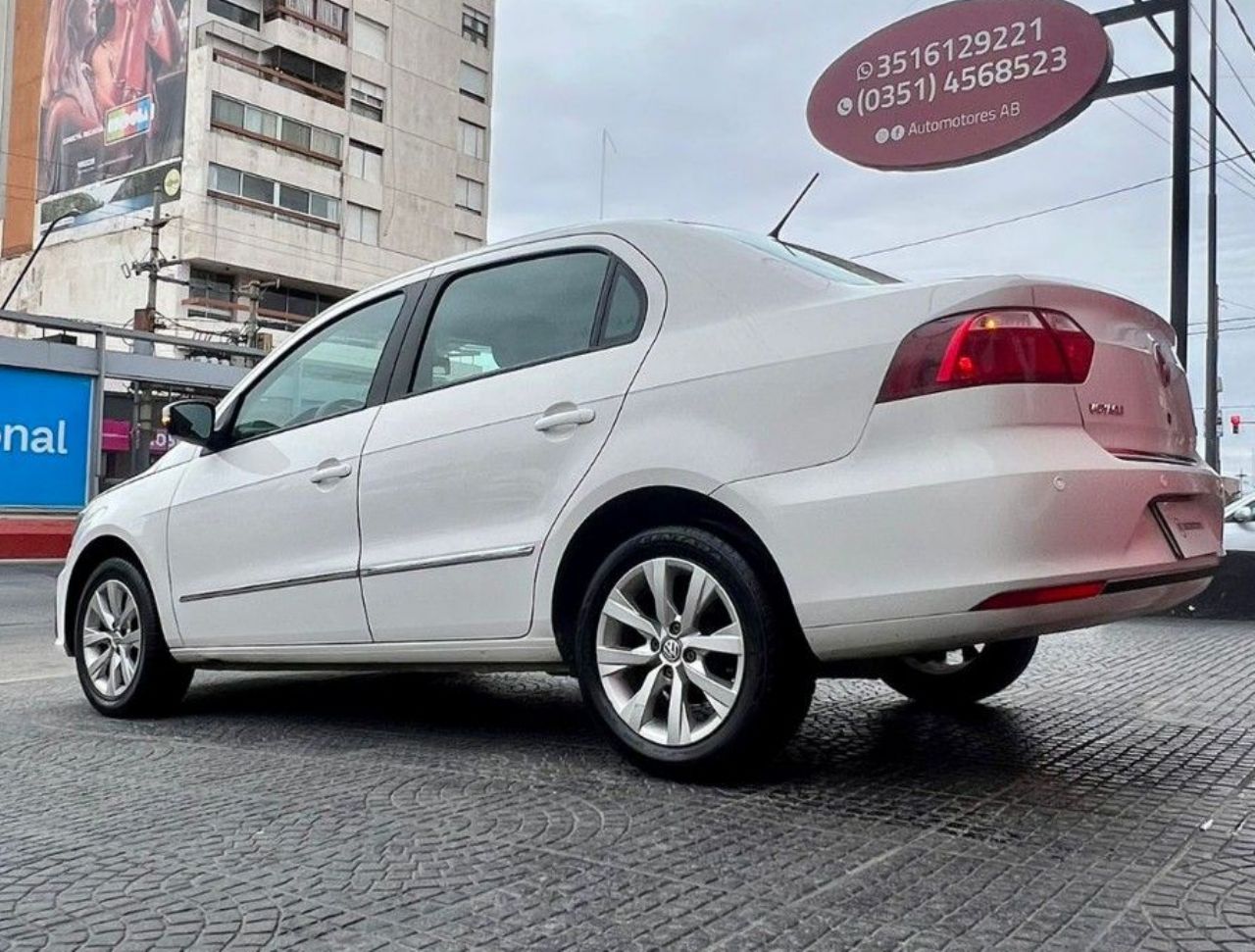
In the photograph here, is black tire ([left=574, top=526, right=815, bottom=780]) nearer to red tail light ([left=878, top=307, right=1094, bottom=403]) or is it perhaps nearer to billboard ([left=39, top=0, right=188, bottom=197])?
red tail light ([left=878, top=307, right=1094, bottom=403])

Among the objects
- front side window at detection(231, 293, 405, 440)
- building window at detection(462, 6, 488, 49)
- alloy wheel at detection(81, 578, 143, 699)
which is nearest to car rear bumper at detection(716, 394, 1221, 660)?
front side window at detection(231, 293, 405, 440)

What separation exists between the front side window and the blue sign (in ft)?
42.3

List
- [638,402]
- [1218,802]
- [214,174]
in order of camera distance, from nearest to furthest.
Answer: [1218,802] < [638,402] < [214,174]

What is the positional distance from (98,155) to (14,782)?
5036 centimetres

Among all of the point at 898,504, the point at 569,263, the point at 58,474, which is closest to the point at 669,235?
the point at 569,263

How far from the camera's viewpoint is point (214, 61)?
4381 cm

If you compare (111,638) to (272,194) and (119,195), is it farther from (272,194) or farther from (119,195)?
(119,195)

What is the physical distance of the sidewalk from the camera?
622 inches

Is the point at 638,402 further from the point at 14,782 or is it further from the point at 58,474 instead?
the point at 58,474

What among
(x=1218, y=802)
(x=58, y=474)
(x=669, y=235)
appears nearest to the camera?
(x=1218, y=802)

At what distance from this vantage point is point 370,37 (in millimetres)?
49531

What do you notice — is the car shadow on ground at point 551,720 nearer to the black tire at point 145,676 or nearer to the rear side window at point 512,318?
the black tire at point 145,676

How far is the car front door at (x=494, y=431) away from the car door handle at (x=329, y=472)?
11 centimetres

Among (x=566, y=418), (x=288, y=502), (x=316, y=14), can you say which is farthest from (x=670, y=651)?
(x=316, y=14)
